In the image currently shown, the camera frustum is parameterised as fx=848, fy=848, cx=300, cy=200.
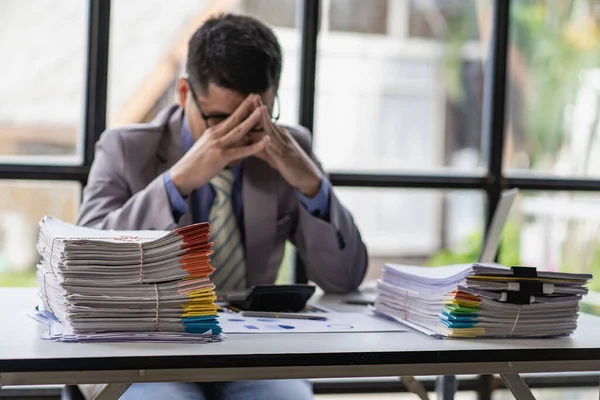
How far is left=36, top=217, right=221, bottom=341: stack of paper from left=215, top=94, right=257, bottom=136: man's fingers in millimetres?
609

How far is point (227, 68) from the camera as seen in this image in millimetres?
1988

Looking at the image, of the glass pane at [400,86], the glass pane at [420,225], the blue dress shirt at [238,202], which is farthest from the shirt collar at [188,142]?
the glass pane at [420,225]

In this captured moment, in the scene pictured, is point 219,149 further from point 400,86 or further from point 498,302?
point 400,86

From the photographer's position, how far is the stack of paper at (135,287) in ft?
4.31

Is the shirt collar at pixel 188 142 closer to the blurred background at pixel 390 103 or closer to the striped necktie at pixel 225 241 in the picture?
the striped necktie at pixel 225 241

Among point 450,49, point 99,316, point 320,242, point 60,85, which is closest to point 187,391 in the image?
point 99,316

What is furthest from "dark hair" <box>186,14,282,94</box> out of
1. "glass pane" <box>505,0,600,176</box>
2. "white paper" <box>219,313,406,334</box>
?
"glass pane" <box>505,0,600,176</box>

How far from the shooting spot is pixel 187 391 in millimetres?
1584

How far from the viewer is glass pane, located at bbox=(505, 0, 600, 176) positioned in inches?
116

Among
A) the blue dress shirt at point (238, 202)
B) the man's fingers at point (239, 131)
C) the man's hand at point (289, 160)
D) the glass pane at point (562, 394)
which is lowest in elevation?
the glass pane at point (562, 394)

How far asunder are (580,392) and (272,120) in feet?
5.50

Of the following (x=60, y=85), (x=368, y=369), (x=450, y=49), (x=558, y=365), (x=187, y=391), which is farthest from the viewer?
(x=450, y=49)

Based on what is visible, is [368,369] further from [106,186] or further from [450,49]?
[450,49]

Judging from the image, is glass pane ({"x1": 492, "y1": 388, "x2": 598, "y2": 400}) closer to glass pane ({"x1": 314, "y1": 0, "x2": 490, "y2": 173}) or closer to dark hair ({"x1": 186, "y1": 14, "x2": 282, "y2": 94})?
glass pane ({"x1": 314, "y1": 0, "x2": 490, "y2": 173})
